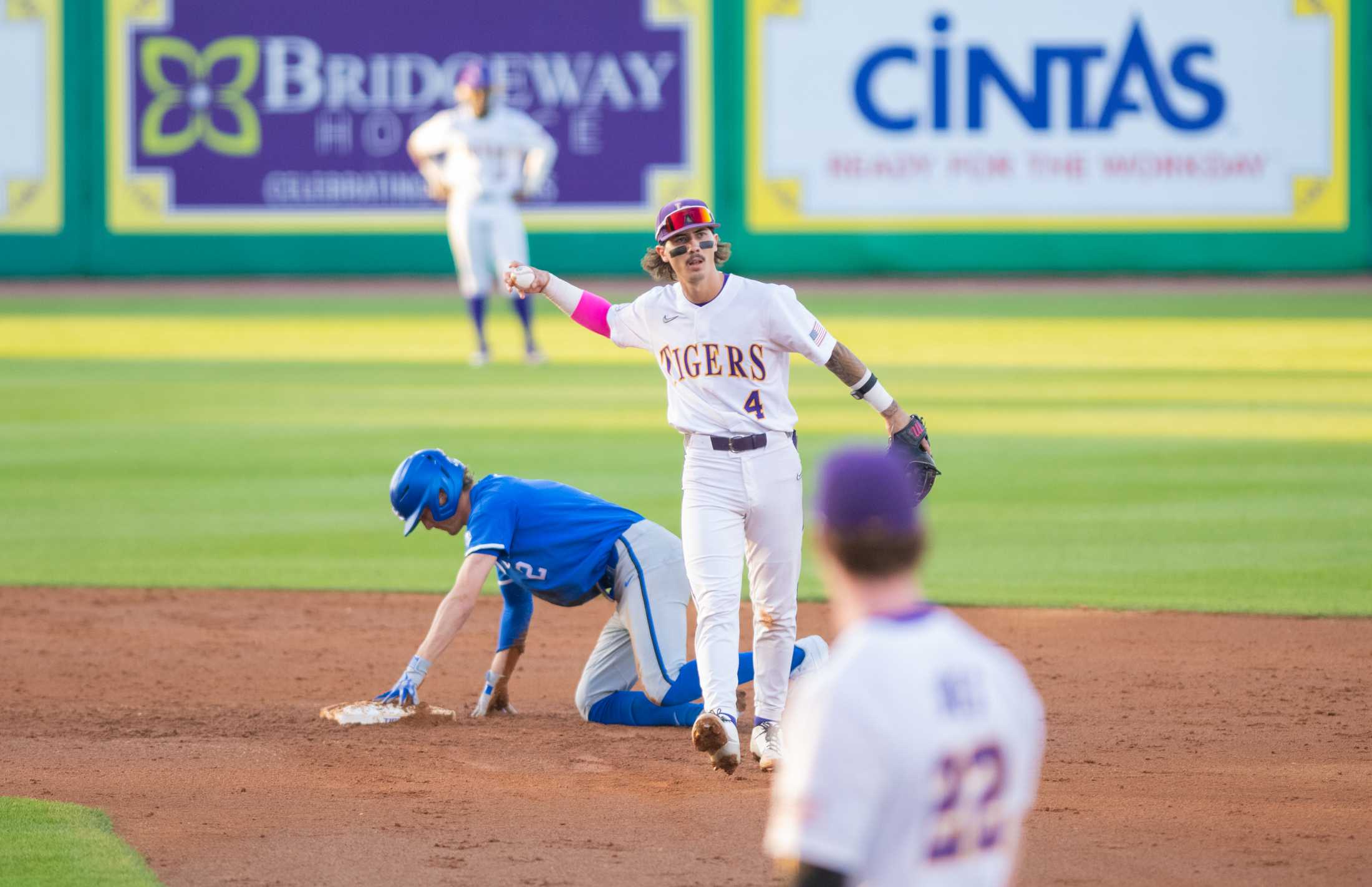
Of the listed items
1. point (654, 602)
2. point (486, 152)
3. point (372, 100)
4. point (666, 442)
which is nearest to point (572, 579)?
point (654, 602)

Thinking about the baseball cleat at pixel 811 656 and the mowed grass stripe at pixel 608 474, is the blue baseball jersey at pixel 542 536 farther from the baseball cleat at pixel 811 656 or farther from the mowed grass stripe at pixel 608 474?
the mowed grass stripe at pixel 608 474

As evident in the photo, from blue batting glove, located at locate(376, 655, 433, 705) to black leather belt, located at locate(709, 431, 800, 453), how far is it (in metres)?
1.31

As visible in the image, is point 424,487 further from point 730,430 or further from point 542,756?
point 730,430

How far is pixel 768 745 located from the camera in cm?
597

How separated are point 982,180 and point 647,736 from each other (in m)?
21.3

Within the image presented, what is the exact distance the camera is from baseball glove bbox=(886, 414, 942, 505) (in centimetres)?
587

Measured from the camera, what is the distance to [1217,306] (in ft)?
77.3

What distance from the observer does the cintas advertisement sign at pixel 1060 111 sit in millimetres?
26375

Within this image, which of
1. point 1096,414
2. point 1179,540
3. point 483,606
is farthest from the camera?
point 1096,414

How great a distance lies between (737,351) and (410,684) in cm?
168

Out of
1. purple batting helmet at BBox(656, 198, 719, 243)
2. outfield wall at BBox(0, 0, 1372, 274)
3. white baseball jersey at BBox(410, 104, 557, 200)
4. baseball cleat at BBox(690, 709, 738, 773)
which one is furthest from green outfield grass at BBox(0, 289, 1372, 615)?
outfield wall at BBox(0, 0, 1372, 274)

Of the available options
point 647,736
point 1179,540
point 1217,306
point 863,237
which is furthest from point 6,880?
point 863,237

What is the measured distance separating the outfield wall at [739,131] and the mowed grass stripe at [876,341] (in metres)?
4.54

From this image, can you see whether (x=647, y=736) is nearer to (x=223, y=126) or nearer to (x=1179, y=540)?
(x=1179, y=540)
